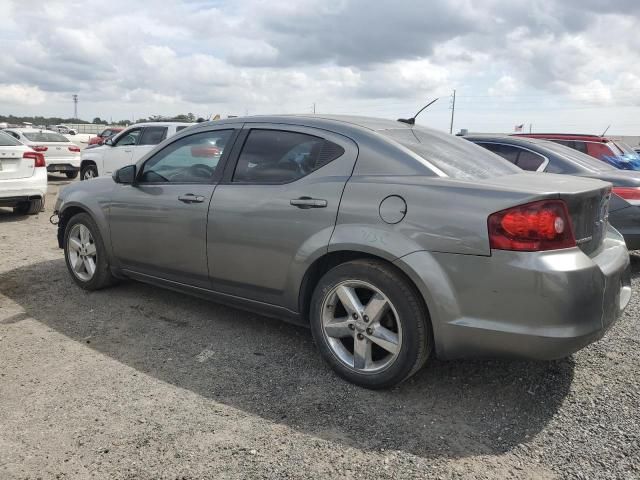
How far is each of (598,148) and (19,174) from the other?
9.47 m

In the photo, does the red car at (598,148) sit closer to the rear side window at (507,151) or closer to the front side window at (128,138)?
the rear side window at (507,151)

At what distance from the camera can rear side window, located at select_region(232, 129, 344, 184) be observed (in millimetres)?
3375

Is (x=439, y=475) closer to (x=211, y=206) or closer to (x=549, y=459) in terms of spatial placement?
(x=549, y=459)

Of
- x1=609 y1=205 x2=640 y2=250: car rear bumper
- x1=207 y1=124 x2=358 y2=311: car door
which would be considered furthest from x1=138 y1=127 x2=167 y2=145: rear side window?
x1=609 y1=205 x2=640 y2=250: car rear bumper

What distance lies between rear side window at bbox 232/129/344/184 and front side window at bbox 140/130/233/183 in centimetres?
26

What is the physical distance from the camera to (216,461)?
2.44 metres

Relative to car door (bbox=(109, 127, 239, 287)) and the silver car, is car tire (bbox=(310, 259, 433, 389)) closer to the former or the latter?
the silver car

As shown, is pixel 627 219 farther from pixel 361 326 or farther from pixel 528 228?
pixel 361 326

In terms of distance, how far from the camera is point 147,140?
39.9 feet

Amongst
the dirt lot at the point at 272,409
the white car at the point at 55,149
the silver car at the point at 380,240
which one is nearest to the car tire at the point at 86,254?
the silver car at the point at 380,240

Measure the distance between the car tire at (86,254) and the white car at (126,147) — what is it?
7.06 meters

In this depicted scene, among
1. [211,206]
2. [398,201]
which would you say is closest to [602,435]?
[398,201]

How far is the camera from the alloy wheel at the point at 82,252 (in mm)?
4820

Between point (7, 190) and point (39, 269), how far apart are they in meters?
3.47
